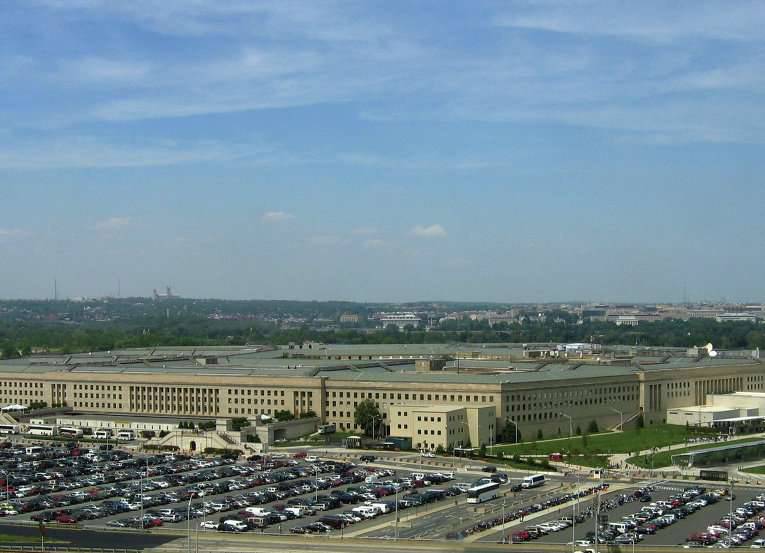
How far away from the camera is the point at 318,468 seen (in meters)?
75.9

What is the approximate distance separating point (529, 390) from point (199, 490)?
115 ft

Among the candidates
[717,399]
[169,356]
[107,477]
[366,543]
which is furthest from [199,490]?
[169,356]

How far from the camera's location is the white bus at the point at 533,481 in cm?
6969

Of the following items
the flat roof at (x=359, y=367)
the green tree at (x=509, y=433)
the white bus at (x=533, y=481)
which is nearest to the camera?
the white bus at (x=533, y=481)

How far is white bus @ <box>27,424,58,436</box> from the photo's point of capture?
96188mm

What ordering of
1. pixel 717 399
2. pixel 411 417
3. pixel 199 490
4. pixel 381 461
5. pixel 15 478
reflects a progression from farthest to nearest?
pixel 717 399
pixel 411 417
pixel 381 461
pixel 15 478
pixel 199 490

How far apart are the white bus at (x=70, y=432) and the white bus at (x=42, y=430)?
437mm

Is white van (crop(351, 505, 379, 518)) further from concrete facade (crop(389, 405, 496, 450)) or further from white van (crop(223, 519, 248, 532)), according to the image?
concrete facade (crop(389, 405, 496, 450))

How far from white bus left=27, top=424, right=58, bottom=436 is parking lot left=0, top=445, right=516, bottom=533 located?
40.6 ft

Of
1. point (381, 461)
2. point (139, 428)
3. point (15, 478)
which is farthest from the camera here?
point (139, 428)

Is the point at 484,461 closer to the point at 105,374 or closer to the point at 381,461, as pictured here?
the point at 381,461

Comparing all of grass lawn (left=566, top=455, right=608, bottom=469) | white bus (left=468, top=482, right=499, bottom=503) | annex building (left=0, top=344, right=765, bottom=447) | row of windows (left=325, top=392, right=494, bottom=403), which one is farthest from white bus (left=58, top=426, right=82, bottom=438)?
white bus (left=468, top=482, right=499, bottom=503)

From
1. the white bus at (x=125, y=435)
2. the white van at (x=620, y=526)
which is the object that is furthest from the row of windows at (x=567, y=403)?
the white van at (x=620, y=526)

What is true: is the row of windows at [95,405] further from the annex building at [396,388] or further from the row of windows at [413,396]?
the row of windows at [413,396]
